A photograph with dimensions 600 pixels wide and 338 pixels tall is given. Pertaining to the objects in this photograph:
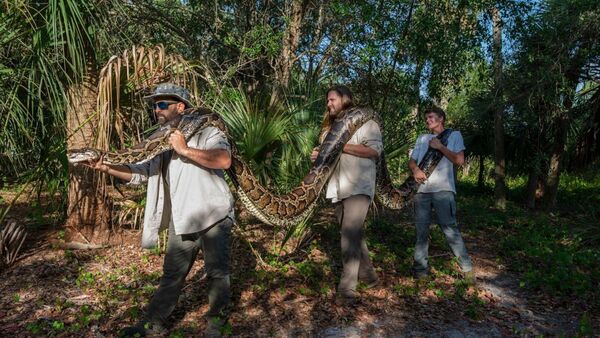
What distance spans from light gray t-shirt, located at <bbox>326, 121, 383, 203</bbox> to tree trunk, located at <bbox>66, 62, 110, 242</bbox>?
329 centimetres

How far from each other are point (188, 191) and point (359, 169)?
1863mm

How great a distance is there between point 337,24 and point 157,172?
7.54 m

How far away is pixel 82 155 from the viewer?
12.8ft

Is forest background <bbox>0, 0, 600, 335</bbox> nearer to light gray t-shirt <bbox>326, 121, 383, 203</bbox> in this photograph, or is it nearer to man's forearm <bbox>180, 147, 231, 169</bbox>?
light gray t-shirt <bbox>326, 121, 383, 203</bbox>

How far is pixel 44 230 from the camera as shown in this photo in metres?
7.88

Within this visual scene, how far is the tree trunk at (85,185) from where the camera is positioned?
6.61 metres

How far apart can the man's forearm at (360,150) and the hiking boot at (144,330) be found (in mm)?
2437

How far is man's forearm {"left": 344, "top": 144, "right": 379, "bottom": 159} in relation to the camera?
5.23 m

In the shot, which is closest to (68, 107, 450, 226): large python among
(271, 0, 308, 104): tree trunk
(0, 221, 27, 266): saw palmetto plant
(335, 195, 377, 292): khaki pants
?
(335, 195, 377, 292): khaki pants

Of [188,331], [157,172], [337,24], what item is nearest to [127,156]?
[157,172]

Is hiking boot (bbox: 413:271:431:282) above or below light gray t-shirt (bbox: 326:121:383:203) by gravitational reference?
below

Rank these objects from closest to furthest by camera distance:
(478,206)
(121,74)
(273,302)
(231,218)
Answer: (231,218)
(273,302)
(121,74)
(478,206)

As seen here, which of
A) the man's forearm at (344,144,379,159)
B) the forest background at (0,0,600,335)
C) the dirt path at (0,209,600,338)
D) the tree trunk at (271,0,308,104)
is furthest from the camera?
the tree trunk at (271,0,308,104)

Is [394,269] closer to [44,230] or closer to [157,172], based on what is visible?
[157,172]
